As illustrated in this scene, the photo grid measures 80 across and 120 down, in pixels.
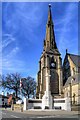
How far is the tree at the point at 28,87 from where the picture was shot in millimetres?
A: 77188

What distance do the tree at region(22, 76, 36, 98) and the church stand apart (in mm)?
3664

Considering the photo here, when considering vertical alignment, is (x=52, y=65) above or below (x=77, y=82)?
above

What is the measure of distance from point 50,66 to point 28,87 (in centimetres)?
1014

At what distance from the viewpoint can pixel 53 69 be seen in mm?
77188

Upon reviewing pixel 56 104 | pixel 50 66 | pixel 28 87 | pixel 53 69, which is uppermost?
pixel 50 66

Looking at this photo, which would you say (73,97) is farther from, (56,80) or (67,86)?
(56,80)

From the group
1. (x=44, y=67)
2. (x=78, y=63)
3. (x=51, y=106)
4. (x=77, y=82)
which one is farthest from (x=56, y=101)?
(x=78, y=63)

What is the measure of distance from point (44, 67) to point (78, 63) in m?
13.3

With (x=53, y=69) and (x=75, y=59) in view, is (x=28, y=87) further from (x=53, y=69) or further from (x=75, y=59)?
(x=75, y=59)

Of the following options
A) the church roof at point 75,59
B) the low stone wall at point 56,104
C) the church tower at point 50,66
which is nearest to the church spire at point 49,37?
the church tower at point 50,66

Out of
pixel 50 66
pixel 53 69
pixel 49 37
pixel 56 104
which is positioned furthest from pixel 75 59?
pixel 56 104

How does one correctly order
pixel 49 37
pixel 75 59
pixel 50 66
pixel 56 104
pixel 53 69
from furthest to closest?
pixel 75 59, pixel 49 37, pixel 53 69, pixel 50 66, pixel 56 104

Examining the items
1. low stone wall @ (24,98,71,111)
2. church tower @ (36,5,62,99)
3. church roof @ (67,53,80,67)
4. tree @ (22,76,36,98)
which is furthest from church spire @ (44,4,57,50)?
low stone wall @ (24,98,71,111)

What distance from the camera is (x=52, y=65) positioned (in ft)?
254
